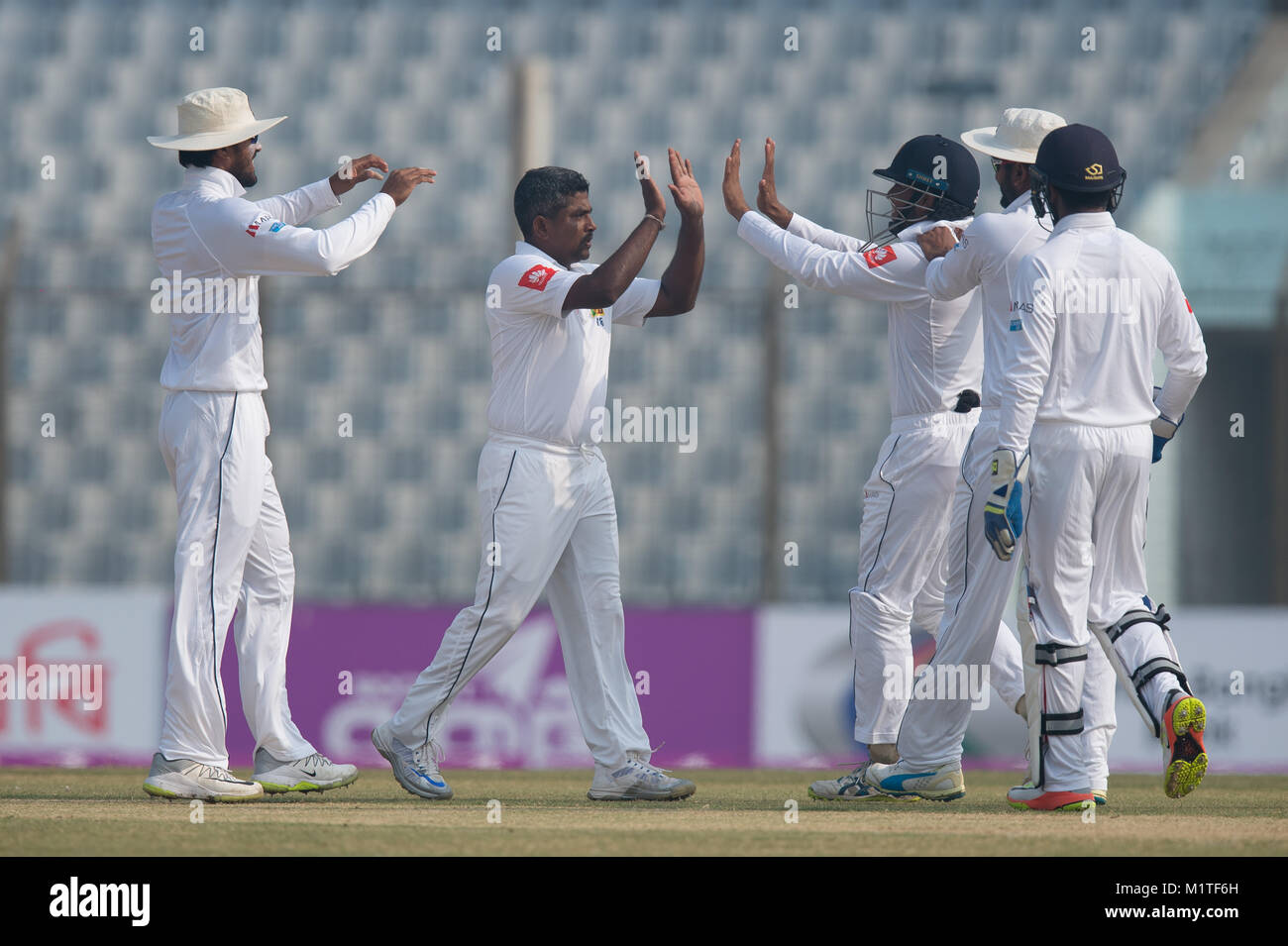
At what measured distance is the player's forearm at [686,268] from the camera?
19.4 ft

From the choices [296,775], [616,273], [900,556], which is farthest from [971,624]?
[296,775]

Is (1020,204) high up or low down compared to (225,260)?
up

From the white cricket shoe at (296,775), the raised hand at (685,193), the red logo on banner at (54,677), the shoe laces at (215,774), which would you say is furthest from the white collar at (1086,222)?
the red logo on banner at (54,677)

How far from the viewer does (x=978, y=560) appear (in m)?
5.74

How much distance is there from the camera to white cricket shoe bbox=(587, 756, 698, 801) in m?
5.84

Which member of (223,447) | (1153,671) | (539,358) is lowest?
(1153,671)

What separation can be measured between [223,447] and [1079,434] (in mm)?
2609

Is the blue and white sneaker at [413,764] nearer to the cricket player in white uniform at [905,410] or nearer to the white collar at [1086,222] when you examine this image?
the cricket player in white uniform at [905,410]

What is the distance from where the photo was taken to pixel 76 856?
4441mm

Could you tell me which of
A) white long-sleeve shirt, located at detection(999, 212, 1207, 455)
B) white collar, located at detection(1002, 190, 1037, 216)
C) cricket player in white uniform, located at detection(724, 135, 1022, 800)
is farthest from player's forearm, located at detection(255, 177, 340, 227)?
white long-sleeve shirt, located at detection(999, 212, 1207, 455)

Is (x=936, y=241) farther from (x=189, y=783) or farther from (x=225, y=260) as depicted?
(x=189, y=783)

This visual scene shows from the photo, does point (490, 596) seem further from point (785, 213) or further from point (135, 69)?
point (135, 69)

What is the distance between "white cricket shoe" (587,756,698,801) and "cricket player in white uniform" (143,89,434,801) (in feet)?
2.91

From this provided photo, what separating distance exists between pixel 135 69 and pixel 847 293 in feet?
29.6
